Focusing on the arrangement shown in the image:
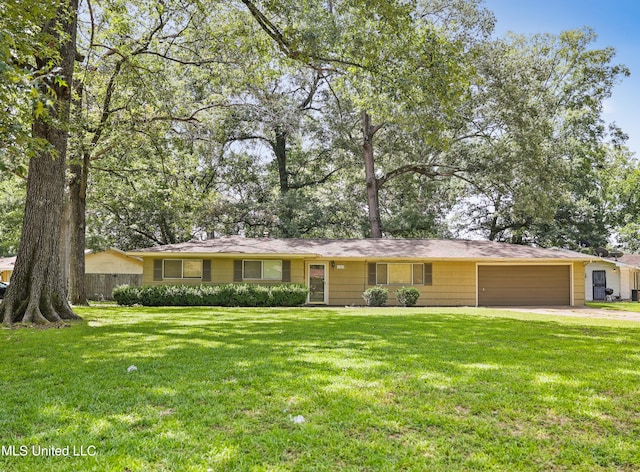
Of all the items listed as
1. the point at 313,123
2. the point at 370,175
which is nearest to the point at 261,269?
the point at 370,175

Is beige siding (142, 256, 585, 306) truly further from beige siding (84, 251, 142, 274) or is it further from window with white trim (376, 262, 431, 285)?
beige siding (84, 251, 142, 274)

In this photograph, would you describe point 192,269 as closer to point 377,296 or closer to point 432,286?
point 377,296

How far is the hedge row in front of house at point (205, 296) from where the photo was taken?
57.3ft

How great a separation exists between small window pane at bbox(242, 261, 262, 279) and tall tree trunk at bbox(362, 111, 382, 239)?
25.8ft

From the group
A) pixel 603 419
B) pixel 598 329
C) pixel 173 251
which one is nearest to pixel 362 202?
pixel 173 251

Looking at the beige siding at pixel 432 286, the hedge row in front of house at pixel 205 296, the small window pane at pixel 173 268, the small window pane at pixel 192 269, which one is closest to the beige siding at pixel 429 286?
the beige siding at pixel 432 286

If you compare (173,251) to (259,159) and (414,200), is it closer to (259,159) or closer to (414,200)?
(259,159)

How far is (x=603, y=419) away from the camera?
3.71 m

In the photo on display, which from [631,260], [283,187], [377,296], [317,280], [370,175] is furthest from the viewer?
[631,260]

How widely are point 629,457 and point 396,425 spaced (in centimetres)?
151

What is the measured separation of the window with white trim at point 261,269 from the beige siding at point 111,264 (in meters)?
9.11

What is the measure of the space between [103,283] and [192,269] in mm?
7451

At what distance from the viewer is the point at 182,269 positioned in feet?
62.1

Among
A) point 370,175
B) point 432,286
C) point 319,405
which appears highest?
point 370,175
